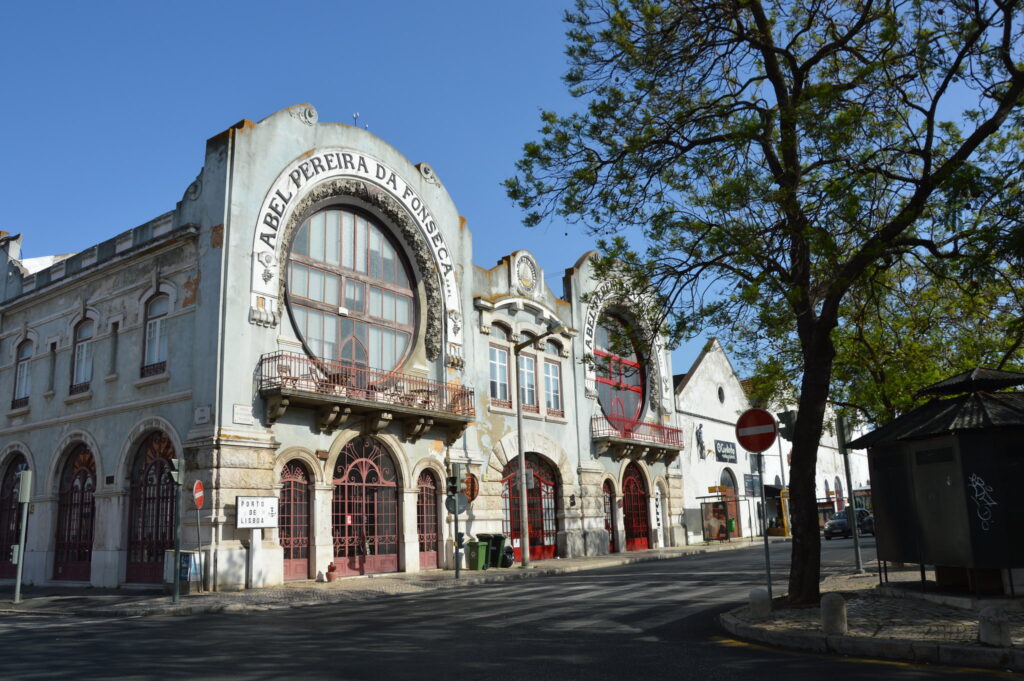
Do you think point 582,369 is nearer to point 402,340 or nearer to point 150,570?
point 402,340

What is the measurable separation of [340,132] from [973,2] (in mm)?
16362

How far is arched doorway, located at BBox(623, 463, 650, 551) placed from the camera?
32.6 m

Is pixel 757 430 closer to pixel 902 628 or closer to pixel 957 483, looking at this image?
pixel 957 483

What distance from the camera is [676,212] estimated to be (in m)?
11.8

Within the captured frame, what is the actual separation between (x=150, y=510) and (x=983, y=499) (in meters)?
18.2

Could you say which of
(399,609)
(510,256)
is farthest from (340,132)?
(399,609)

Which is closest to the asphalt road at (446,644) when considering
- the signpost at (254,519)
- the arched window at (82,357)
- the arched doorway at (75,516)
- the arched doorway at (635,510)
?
the signpost at (254,519)

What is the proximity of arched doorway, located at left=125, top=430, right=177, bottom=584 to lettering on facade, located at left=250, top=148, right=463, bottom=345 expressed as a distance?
4540 mm

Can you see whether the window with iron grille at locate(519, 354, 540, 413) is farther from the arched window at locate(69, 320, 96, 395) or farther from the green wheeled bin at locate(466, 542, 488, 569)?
the arched window at locate(69, 320, 96, 395)

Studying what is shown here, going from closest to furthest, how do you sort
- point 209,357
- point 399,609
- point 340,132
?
point 399,609 → point 209,357 → point 340,132

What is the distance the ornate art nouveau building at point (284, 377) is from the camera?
19.4 meters

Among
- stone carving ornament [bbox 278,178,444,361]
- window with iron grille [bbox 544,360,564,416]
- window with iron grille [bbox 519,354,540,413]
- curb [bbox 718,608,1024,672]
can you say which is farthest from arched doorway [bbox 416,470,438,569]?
curb [bbox 718,608,1024,672]

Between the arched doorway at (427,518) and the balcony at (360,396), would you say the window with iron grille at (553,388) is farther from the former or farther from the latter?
the arched doorway at (427,518)

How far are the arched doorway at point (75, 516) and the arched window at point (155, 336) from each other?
3611 millimetres
